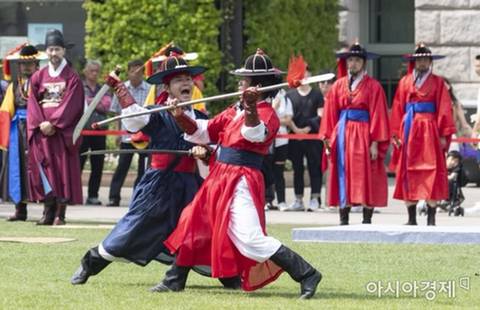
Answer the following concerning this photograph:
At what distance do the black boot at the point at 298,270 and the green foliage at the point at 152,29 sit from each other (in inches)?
→ 564

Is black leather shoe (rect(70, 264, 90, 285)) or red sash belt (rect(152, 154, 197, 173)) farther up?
red sash belt (rect(152, 154, 197, 173))

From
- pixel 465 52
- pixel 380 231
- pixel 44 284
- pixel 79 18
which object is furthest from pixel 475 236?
pixel 79 18

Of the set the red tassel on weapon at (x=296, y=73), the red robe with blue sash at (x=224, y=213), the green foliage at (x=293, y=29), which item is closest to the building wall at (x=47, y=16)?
the green foliage at (x=293, y=29)

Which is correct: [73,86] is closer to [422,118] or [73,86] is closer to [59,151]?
[59,151]

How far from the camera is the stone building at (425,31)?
2669cm

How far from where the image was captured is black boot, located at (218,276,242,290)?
1218cm

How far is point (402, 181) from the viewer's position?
1873 cm

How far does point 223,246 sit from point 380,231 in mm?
4273

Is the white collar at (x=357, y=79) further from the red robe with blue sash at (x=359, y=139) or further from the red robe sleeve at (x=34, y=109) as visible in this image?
the red robe sleeve at (x=34, y=109)

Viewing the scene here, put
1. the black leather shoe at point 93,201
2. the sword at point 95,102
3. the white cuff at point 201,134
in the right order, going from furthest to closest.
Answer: the black leather shoe at point 93,201 → the sword at point 95,102 → the white cuff at point 201,134

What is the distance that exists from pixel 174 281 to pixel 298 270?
893 mm

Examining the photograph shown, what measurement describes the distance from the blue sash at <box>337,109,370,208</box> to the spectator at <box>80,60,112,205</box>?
4.84 metres

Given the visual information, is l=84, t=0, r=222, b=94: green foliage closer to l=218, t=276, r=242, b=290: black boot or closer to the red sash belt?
the red sash belt

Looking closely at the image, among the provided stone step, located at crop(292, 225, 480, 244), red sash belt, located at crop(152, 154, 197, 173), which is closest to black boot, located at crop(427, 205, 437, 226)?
stone step, located at crop(292, 225, 480, 244)
